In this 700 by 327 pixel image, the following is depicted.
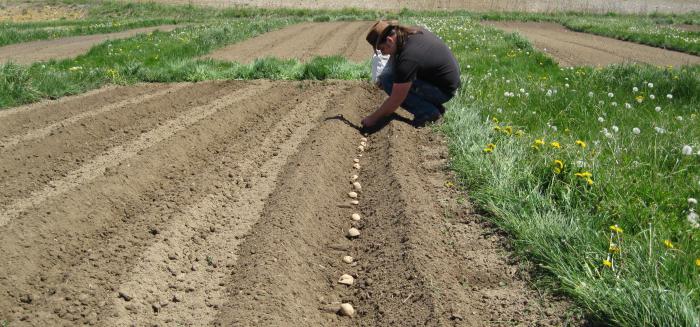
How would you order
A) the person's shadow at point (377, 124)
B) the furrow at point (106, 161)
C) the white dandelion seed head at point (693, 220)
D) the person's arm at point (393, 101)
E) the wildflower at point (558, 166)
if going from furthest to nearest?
the person's shadow at point (377, 124) → the person's arm at point (393, 101) → the furrow at point (106, 161) → the wildflower at point (558, 166) → the white dandelion seed head at point (693, 220)

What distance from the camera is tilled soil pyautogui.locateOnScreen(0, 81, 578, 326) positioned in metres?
2.70

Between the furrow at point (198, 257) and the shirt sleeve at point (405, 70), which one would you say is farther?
the shirt sleeve at point (405, 70)

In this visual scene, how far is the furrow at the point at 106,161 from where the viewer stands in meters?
3.90

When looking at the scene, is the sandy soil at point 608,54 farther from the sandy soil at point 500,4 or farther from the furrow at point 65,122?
the sandy soil at point 500,4

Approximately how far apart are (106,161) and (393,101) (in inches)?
111

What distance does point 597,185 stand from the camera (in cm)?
335

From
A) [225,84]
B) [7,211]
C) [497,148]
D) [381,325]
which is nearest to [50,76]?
[225,84]

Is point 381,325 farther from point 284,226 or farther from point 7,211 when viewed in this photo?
point 7,211

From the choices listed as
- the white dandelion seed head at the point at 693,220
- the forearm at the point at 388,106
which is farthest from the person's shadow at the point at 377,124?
the white dandelion seed head at the point at 693,220

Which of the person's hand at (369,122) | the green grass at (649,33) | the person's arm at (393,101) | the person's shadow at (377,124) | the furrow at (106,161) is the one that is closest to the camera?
the furrow at (106,161)

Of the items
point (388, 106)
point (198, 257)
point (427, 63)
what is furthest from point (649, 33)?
point (198, 257)

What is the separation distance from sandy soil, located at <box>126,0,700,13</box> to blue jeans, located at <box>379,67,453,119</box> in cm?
3377

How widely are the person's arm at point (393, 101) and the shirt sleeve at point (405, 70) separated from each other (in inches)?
1.9

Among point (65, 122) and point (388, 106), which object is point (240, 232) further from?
point (65, 122)
